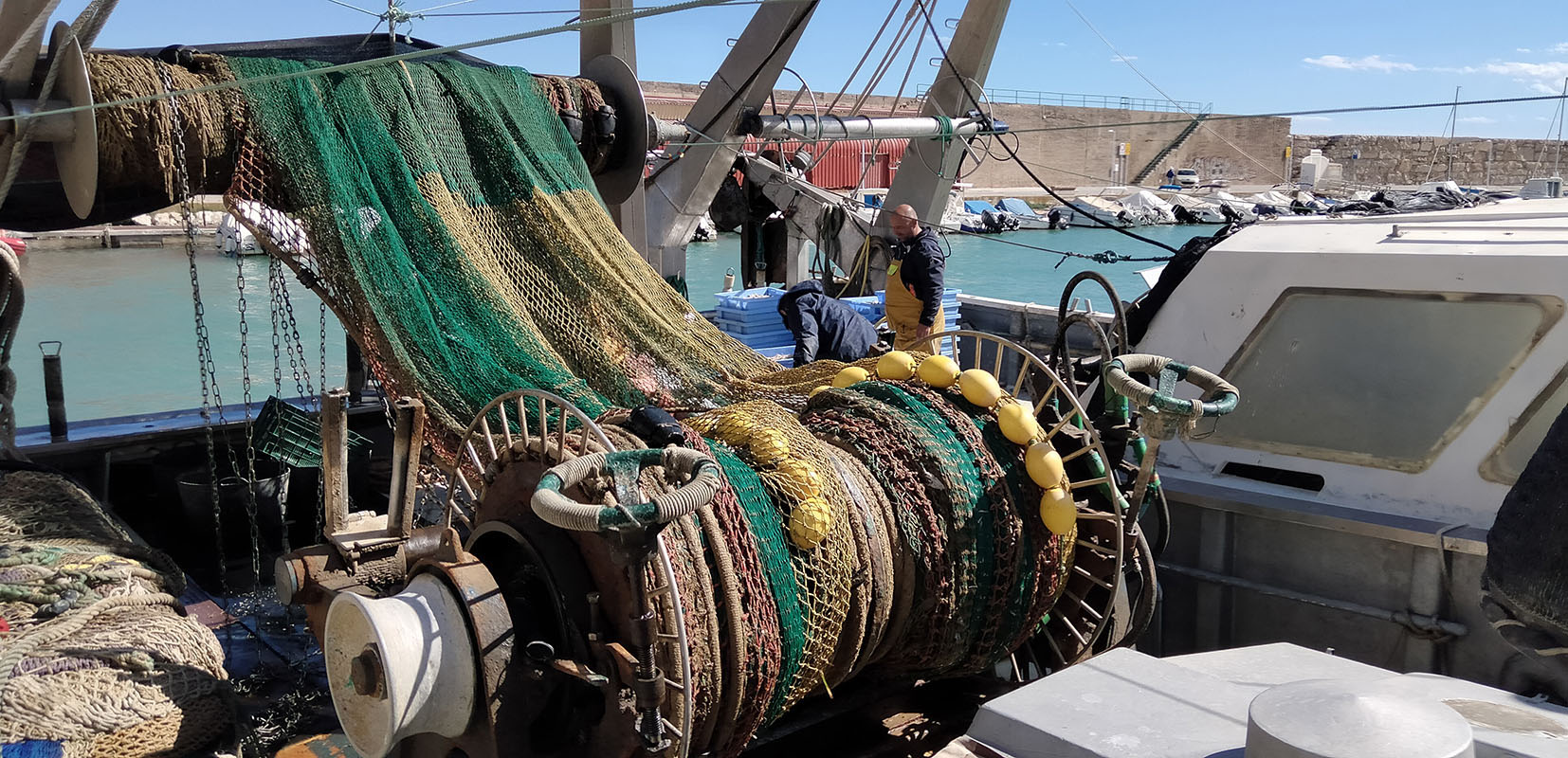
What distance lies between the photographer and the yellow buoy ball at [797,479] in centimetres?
319

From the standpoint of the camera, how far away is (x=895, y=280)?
766cm

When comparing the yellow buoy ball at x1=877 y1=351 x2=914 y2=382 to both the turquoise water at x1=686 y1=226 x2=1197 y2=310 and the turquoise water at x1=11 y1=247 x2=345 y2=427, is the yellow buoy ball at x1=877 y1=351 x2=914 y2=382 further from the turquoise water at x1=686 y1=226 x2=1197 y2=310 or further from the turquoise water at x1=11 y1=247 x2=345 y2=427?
the turquoise water at x1=686 y1=226 x2=1197 y2=310

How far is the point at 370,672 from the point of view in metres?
2.74

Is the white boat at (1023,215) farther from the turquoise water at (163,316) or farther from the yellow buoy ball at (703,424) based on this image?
the yellow buoy ball at (703,424)

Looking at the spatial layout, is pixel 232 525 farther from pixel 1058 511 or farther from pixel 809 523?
pixel 1058 511

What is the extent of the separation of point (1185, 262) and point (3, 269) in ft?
17.0

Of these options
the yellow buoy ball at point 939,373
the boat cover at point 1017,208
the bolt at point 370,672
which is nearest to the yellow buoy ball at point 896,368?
the yellow buoy ball at point 939,373

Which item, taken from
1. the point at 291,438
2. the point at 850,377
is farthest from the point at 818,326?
the point at 291,438

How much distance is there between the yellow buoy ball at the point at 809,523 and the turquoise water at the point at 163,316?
4917mm

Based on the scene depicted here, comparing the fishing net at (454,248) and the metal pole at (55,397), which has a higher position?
the fishing net at (454,248)

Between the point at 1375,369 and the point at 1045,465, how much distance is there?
1.71 metres

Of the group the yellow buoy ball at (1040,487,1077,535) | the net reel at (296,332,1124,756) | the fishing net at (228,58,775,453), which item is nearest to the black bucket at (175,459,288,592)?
the fishing net at (228,58,775,453)

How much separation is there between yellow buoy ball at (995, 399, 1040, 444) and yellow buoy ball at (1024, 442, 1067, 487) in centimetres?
6

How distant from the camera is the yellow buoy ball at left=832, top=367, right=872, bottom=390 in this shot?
13.8ft
